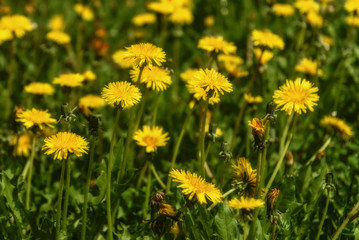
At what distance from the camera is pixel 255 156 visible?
2.51 metres

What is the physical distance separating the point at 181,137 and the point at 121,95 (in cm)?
60

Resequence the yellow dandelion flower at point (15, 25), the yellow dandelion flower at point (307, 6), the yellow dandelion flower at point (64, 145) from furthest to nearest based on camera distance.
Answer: the yellow dandelion flower at point (307, 6) < the yellow dandelion flower at point (15, 25) < the yellow dandelion flower at point (64, 145)

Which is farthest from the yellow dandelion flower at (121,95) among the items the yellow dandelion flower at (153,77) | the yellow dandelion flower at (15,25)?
the yellow dandelion flower at (15,25)

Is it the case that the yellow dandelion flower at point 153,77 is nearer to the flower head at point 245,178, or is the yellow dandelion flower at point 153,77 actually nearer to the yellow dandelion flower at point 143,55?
the yellow dandelion flower at point 143,55

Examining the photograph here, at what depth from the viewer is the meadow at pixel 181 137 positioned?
68.7 inches

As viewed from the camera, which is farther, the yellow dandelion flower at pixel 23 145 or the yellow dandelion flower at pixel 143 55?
the yellow dandelion flower at pixel 23 145

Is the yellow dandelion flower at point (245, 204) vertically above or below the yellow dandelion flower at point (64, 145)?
below

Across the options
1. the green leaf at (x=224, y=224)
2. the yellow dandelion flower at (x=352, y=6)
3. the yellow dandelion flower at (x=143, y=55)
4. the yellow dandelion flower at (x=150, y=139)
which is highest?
the yellow dandelion flower at (x=352, y=6)

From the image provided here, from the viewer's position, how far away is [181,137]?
2223mm

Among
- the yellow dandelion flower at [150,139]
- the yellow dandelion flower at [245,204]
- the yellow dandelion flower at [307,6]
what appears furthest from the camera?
the yellow dandelion flower at [307,6]

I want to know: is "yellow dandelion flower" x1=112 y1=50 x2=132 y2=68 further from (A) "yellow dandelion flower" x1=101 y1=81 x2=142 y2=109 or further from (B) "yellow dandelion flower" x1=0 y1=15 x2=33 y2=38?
(B) "yellow dandelion flower" x1=0 y1=15 x2=33 y2=38

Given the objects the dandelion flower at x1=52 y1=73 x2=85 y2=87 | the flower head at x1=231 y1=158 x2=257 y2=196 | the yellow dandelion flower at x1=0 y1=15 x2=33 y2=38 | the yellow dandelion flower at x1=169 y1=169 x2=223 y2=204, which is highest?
the yellow dandelion flower at x1=0 y1=15 x2=33 y2=38

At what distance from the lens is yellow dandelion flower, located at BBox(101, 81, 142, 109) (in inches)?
65.9

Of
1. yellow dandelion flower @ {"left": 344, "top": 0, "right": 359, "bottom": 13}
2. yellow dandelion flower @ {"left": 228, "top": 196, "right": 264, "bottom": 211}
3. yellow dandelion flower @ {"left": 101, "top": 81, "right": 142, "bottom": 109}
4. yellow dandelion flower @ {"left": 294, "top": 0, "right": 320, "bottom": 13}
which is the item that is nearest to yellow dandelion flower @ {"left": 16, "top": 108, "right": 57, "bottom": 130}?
yellow dandelion flower @ {"left": 101, "top": 81, "right": 142, "bottom": 109}
